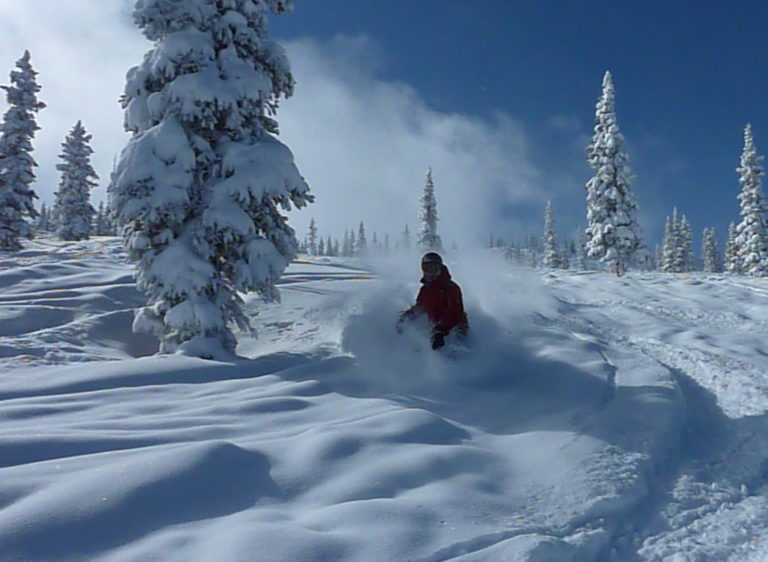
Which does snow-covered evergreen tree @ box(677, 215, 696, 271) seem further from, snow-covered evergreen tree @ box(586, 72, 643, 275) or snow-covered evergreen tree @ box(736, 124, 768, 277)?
snow-covered evergreen tree @ box(586, 72, 643, 275)

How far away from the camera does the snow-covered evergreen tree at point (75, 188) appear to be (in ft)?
140

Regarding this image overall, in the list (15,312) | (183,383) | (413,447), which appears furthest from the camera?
(15,312)

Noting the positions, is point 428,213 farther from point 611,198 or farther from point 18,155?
point 18,155

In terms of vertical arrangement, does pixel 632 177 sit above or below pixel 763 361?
above

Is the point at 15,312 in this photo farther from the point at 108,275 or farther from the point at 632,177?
the point at 632,177

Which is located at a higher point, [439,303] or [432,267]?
[432,267]

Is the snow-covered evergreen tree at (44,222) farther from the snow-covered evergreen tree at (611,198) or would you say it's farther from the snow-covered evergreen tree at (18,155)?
the snow-covered evergreen tree at (611,198)

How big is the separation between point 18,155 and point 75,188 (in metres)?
12.2

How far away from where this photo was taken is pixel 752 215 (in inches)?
1575

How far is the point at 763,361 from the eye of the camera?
7.22 metres

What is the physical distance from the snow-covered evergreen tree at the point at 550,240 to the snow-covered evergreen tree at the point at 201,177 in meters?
64.5

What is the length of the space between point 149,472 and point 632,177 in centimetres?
3883

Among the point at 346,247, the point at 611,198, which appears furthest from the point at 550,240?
the point at 346,247

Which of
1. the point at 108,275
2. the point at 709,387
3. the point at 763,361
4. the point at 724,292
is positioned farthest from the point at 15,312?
the point at 724,292
